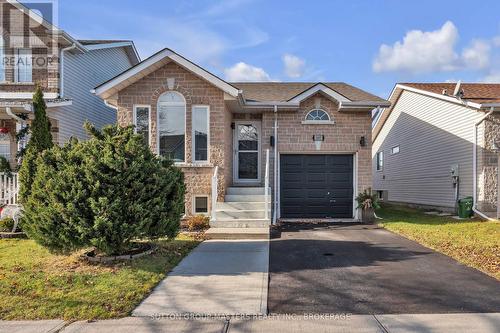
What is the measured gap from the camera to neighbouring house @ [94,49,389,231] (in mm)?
12094

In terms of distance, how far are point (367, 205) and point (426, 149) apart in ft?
21.6

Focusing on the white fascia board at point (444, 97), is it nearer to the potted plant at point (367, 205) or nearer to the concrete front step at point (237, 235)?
the potted plant at point (367, 205)

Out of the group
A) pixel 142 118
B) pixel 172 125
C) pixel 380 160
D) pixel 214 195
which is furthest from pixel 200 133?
pixel 380 160

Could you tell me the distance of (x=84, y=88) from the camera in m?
16.0

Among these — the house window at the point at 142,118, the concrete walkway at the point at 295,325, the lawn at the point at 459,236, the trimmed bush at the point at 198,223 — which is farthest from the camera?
the house window at the point at 142,118

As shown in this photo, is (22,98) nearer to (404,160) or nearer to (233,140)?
(233,140)

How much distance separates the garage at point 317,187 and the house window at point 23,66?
9477mm

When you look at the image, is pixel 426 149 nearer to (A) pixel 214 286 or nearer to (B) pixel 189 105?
(B) pixel 189 105

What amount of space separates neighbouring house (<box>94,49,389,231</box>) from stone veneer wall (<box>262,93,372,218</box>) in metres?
0.03

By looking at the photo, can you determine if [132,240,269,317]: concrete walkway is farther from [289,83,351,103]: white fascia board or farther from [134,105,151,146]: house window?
[289,83,351,103]: white fascia board

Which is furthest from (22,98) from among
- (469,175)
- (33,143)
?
(469,175)

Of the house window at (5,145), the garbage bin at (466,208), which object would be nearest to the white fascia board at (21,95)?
the house window at (5,145)

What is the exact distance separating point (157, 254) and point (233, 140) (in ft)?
22.9

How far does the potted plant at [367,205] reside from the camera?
42.2ft
